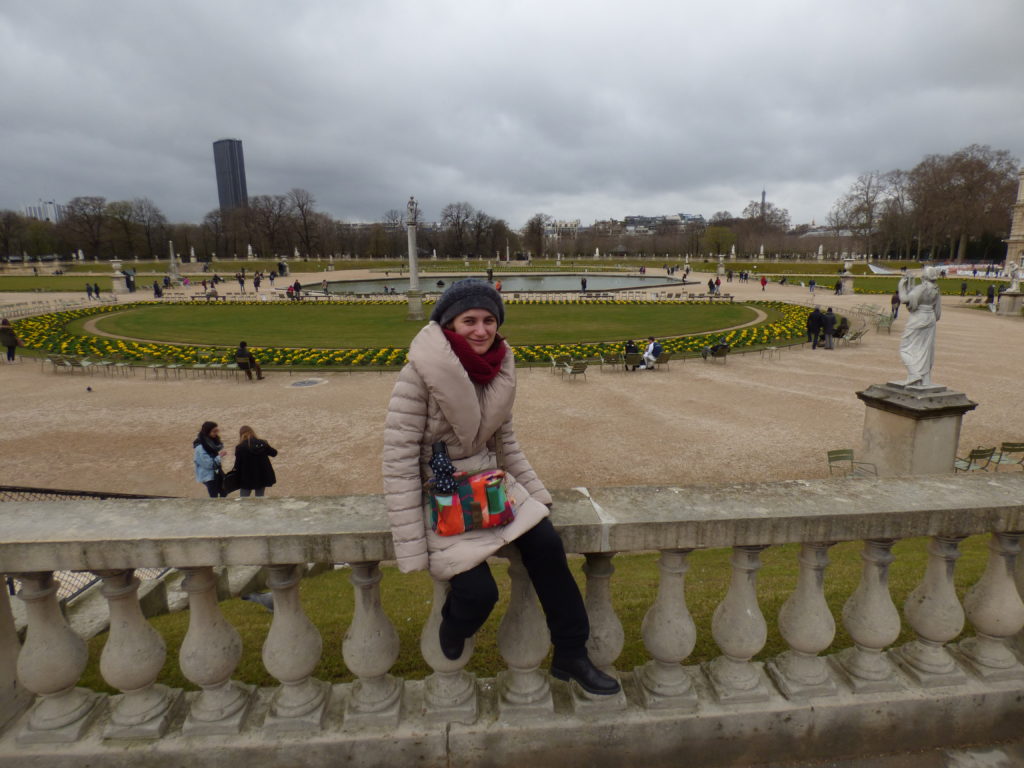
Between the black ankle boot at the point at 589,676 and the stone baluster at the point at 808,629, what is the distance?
82 centimetres

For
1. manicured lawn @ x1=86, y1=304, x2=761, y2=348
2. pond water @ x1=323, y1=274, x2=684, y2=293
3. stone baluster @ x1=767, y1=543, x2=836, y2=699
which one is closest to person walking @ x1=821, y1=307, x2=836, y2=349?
manicured lawn @ x1=86, y1=304, x2=761, y2=348

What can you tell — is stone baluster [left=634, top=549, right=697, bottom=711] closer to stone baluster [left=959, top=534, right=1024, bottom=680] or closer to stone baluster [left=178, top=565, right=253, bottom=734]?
stone baluster [left=959, top=534, right=1024, bottom=680]

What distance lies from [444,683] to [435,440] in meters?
1.05

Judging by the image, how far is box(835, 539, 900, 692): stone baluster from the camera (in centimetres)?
260

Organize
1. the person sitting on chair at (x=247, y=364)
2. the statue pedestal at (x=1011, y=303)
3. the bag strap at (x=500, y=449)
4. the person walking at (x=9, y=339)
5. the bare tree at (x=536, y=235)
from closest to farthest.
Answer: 1. the bag strap at (x=500, y=449)
2. the person sitting on chair at (x=247, y=364)
3. the person walking at (x=9, y=339)
4. the statue pedestal at (x=1011, y=303)
5. the bare tree at (x=536, y=235)

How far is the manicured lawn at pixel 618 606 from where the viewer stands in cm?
298

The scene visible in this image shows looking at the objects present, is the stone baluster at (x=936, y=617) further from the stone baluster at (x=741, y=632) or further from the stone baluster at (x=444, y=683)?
the stone baluster at (x=444, y=683)

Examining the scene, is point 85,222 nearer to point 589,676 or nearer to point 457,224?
point 457,224

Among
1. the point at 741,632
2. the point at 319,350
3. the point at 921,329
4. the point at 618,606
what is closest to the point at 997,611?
the point at 741,632

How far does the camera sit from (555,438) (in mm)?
12875

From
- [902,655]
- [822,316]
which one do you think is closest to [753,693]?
[902,655]

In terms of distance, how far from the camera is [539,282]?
6844 cm

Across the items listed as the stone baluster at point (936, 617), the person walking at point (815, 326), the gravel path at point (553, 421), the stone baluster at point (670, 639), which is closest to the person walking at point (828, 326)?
the person walking at point (815, 326)

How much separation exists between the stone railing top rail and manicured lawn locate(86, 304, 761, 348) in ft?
72.1
